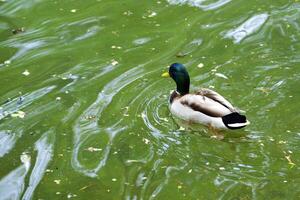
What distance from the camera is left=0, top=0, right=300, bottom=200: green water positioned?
5.58 m

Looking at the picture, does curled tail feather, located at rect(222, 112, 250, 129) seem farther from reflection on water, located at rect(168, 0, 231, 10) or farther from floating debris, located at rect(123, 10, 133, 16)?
floating debris, located at rect(123, 10, 133, 16)

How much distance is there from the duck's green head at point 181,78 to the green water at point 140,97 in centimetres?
24

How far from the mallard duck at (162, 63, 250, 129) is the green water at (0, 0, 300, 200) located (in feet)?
0.52

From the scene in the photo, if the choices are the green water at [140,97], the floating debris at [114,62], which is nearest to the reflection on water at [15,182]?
the green water at [140,97]

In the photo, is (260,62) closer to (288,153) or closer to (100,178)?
(288,153)

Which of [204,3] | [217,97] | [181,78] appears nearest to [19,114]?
[181,78]

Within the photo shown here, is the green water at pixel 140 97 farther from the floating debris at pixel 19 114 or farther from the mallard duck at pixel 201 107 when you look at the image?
the mallard duck at pixel 201 107

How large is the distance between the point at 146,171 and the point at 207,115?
115 centimetres

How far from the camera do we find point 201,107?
6.57m

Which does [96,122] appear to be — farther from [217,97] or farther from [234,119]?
[234,119]

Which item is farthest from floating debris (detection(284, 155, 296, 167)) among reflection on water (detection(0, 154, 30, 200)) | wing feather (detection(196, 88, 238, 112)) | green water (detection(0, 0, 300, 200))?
reflection on water (detection(0, 154, 30, 200))

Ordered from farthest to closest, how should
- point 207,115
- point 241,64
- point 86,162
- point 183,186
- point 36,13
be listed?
point 36,13 → point 241,64 → point 207,115 → point 86,162 → point 183,186

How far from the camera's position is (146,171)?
5.72 metres

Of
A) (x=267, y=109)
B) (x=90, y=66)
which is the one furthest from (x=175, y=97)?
(x=90, y=66)
